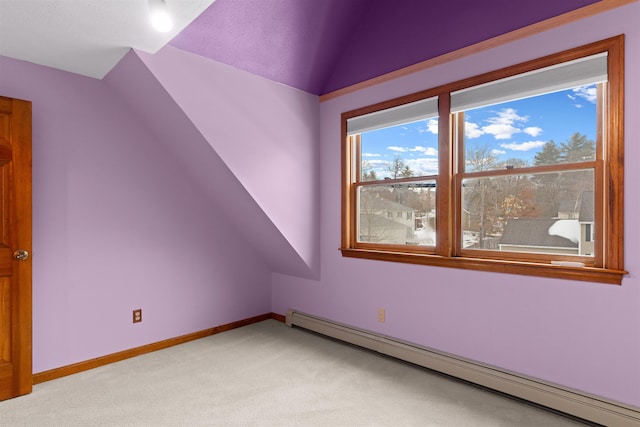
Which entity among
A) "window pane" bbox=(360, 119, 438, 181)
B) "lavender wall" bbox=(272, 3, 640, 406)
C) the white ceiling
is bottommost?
"lavender wall" bbox=(272, 3, 640, 406)

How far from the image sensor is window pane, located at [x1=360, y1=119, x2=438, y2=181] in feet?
9.47

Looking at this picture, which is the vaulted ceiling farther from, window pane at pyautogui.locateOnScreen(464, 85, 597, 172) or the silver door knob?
the silver door knob

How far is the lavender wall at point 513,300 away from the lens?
194 cm

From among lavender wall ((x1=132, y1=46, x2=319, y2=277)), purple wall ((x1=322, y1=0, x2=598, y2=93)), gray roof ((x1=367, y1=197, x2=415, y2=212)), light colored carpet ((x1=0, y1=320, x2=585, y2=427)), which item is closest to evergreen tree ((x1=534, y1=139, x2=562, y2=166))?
purple wall ((x1=322, y1=0, x2=598, y2=93))

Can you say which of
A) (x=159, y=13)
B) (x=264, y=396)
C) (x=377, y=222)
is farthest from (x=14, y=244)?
(x=377, y=222)

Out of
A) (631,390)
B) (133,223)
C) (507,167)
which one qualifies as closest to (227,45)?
(133,223)

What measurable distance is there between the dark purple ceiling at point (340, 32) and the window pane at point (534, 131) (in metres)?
0.50

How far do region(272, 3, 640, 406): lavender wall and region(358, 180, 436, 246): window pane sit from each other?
0.79 feet

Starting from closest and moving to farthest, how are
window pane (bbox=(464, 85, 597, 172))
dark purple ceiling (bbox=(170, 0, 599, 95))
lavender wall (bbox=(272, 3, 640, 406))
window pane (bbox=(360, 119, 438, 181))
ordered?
lavender wall (bbox=(272, 3, 640, 406)) < window pane (bbox=(464, 85, 597, 172)) < dark purple ceiling (bbox=(170, 0, 599, 95)) < window pane (bbox=(360, 119, 438, 181))

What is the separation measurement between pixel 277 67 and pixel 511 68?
1771 millimetres

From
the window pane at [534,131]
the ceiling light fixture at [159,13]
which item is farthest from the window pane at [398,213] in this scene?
the ceiling light fixture at [159,13]

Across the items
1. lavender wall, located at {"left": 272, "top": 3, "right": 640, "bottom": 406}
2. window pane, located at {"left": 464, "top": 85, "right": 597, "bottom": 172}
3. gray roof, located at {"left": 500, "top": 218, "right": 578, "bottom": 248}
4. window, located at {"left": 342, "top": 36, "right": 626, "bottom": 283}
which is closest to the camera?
lavender wall, located at {"left": 272, "top": 3, "right": 640, "bottom": 406}

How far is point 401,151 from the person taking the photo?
310 cm

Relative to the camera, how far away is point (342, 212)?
11.1 ft
